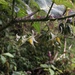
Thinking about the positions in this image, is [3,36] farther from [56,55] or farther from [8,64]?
[56,55]

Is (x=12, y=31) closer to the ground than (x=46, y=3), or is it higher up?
closer to the ground

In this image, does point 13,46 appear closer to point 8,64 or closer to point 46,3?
point 8,64

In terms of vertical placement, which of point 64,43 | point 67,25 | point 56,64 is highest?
point 67,25

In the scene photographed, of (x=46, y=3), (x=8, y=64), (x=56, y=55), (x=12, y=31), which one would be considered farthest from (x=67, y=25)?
(x=46, y=3)

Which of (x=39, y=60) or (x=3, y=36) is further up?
(x=3, y=36)

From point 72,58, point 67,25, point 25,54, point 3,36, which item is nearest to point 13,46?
point 3,36

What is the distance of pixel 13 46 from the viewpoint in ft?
6.17

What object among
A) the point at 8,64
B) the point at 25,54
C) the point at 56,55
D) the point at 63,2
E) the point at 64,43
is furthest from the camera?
the point at 64,43

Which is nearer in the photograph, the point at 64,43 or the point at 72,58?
the point at 72,58

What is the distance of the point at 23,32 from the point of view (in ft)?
7.36

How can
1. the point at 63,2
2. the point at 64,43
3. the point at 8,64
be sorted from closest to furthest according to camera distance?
1. the point at 63,2
2. the point at 8,64
3. the point at 64,43

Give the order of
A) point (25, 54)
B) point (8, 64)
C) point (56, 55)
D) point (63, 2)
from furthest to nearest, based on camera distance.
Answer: point (56, 55)
point (25, 54)
point (8, 64)
point (63, 2)

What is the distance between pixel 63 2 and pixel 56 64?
1.64 meters

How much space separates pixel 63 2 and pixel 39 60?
1548 millimetres
